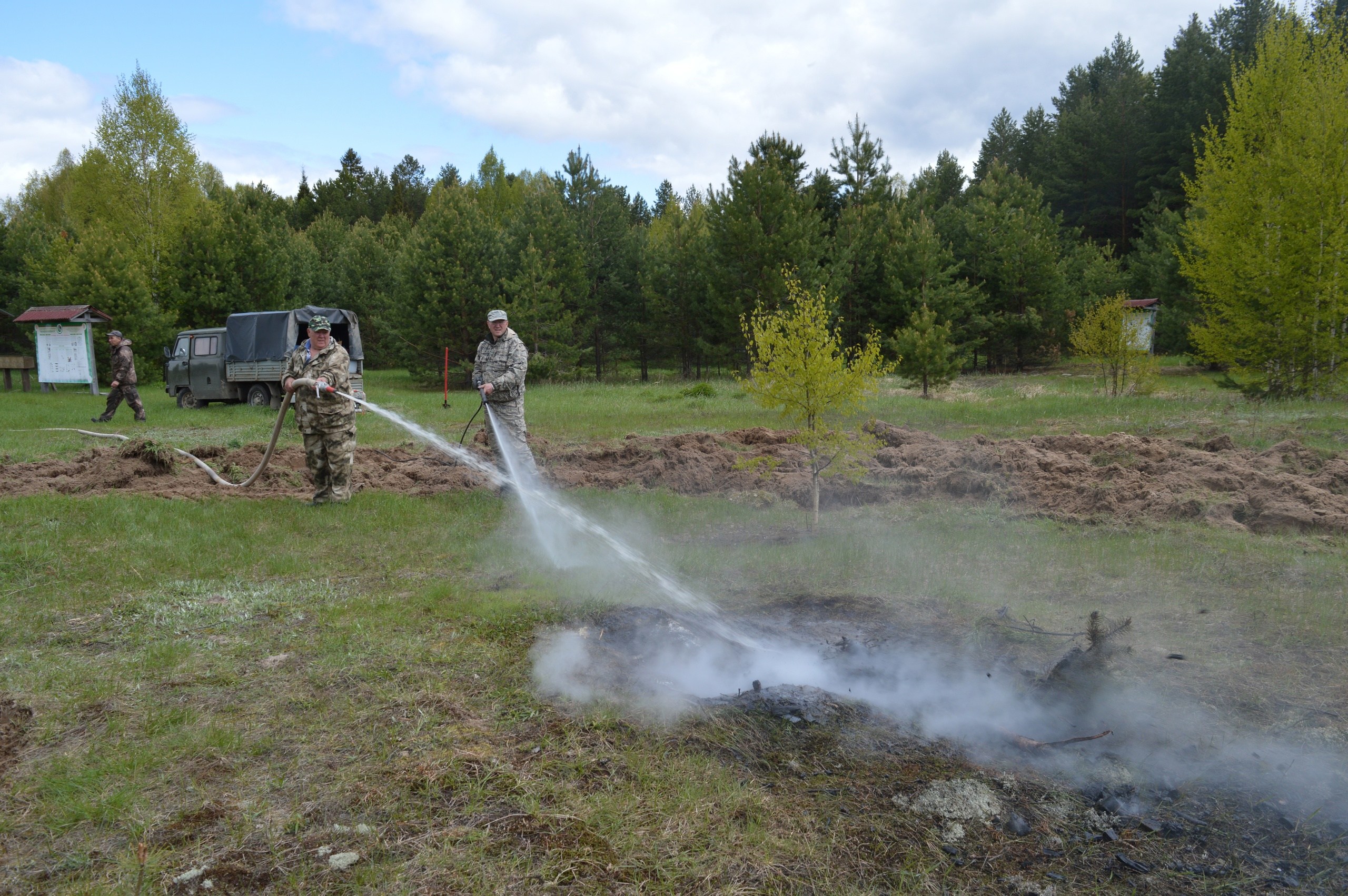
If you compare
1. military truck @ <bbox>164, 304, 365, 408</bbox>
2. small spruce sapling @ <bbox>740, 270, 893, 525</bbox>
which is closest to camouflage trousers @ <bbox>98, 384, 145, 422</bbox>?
military truck @ <bbox>164, 304, 365, 408</bbox>

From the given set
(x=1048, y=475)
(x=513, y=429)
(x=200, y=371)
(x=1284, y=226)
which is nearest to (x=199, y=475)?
(x=513, y=429)

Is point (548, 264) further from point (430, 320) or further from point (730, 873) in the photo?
point (730, 873)

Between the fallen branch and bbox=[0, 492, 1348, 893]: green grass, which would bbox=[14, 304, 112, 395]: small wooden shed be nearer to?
bbox=[0, 492, 1348, 893]: green grass

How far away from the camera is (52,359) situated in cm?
2470

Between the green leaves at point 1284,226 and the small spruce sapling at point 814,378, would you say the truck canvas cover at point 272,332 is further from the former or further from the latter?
the green leaves at point 1284,226

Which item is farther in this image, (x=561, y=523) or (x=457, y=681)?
(x=561, y=523)

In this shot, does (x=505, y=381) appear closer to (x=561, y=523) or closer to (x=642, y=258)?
(x=561, y=523)

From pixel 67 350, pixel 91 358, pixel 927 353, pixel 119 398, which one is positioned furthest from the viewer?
pixel 67 350

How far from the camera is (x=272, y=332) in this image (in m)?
20.2

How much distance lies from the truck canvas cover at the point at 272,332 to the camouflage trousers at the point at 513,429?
12.1 metres

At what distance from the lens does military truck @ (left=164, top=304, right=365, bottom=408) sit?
65.9 feet

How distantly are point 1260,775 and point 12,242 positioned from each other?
46.0 metres

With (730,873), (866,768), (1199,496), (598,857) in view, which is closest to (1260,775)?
(866,768)

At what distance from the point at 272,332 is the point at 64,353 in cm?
970
